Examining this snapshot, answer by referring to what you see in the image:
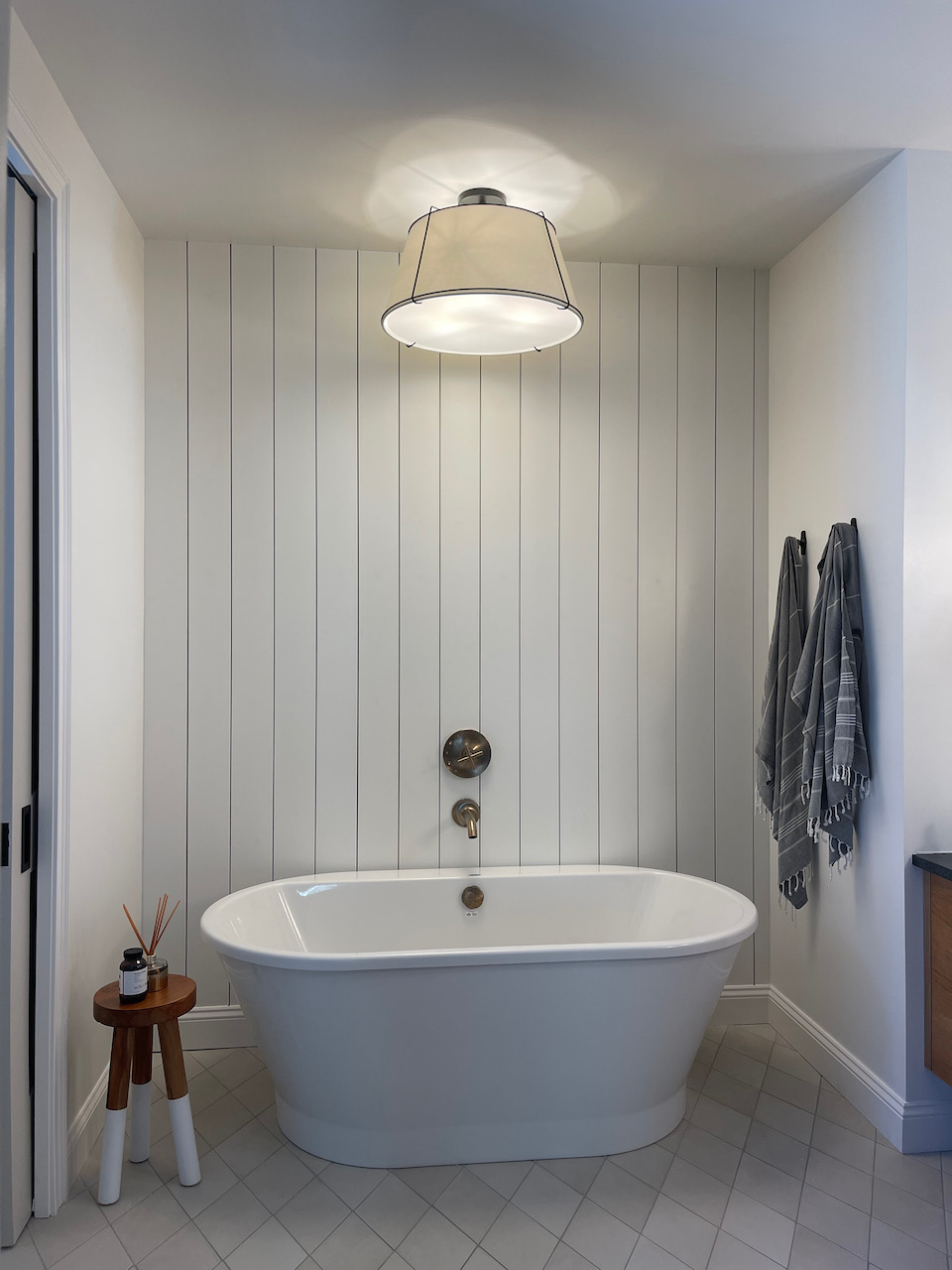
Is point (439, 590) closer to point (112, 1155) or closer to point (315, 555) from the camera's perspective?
point (315, 555)

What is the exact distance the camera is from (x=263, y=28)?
197cm

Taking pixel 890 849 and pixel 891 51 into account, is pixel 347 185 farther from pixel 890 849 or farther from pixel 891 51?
pixel 890 849

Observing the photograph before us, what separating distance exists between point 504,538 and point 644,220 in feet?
3.65

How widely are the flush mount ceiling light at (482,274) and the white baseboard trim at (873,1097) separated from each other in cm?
231

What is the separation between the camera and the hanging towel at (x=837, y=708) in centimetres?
259

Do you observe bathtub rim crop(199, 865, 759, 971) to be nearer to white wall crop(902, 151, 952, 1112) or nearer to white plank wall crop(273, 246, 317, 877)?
white wall crop(902, 151, 952, 1112)

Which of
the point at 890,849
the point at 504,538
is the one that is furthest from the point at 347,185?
the point at 890,849

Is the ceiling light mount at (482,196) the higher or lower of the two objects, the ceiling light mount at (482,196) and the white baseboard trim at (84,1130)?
the higher

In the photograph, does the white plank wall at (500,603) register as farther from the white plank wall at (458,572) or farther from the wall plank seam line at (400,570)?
the wall plank seam line at (400,570)

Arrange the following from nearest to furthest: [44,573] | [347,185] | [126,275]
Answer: [44,573], [347,185], [126,275]

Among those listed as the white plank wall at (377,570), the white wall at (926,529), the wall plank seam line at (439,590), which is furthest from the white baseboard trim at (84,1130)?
the white wall at (926,529)

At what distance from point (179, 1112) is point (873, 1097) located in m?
1.91

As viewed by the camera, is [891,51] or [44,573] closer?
[891,51]

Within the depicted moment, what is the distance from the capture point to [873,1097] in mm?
2582
